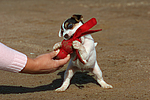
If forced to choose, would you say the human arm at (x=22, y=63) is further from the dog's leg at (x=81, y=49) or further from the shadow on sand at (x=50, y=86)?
the shadow on sand at (x=50, y=86)

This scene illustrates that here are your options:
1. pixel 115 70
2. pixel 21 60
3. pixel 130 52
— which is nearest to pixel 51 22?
pixel 130 52

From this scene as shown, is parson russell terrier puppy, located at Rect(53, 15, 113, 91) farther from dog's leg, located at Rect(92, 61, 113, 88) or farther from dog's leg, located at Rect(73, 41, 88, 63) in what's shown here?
dog's leg, located at Rect(92, 61, 113, 88)

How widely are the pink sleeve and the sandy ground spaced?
4.11 ft

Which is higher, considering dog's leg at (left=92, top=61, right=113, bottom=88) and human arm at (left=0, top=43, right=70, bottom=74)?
human arm at (left=0, top=43, right=70, bottom=74)

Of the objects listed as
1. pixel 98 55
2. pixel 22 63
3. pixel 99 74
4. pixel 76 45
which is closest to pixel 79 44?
pixel 76 45

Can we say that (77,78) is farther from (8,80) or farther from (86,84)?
(8,80)

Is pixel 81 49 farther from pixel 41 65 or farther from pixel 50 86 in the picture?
pixel 50 86

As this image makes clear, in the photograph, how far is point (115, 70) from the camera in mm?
5211

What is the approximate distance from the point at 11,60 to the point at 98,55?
4.10 metres

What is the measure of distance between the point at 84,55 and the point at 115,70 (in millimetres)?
1794

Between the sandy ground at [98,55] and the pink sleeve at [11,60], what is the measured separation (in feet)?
4.11

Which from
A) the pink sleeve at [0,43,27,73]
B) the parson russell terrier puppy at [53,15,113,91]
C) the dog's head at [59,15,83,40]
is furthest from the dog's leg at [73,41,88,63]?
the pink sleeve at [0,43,27,73]

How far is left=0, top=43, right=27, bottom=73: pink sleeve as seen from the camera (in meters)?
2.24

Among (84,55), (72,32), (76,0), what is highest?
(72,32)
